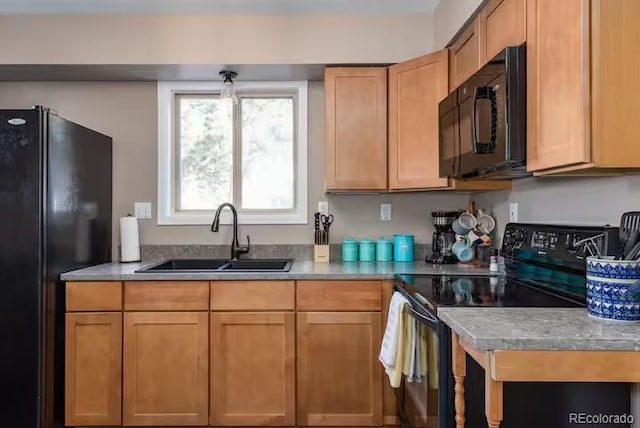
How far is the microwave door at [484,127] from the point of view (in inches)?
62.2

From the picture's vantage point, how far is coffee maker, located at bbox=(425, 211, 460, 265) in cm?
254

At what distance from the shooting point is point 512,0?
1.64 meters

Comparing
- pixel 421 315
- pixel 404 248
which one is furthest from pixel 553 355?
pixel 404 248

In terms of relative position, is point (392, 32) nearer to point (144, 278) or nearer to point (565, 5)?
point (565, 5)

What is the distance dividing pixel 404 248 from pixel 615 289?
1.57 m

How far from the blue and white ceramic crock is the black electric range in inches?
8.8

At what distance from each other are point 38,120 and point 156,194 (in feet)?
2.96

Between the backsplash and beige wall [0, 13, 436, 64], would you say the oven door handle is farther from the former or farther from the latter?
beige wall [0, 13, 436, 64]

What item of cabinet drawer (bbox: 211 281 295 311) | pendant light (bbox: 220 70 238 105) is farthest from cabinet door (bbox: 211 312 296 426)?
pendant light (bbox: 220 70 238 105)

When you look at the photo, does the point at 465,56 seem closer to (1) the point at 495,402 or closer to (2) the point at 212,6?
(2) the point at 212,6

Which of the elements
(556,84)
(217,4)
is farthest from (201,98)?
(556,84)

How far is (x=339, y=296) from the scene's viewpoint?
222cm

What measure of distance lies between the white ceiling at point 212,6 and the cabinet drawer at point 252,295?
1.51m

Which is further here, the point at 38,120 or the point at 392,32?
the point at 392,32
